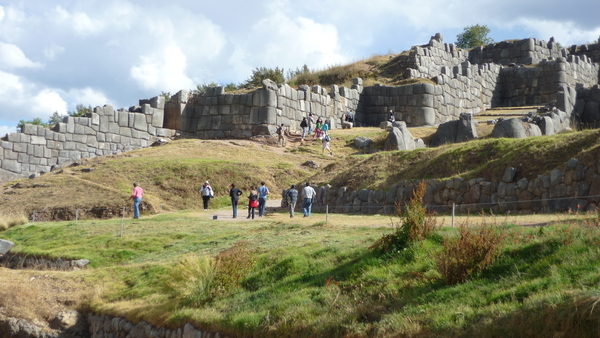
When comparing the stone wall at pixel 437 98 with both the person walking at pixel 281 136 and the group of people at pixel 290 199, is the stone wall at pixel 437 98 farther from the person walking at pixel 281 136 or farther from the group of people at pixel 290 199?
the group of people at pixel 290 199

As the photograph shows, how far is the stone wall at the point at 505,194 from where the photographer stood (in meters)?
15.9

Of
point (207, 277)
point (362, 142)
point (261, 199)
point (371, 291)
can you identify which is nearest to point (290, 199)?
point (261, 199)

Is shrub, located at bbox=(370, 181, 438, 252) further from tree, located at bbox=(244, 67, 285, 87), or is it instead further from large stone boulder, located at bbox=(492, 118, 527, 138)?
tree, located at bbox=(244, 67, 285, 87)

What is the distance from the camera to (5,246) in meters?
19.5

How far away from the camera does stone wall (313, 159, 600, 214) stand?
15891 mm

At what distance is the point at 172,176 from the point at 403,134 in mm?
12155

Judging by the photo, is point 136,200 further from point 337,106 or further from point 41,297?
point 337,106

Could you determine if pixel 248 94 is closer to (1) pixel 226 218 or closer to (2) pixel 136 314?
(1) pixel 226 218

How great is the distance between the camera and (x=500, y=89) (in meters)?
54.7

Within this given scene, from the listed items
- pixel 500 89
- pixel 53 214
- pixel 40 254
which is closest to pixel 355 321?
pixel 40 254

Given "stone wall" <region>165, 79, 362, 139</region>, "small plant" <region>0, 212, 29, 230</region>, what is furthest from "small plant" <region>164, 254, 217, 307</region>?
"stone wall" <region>165, 79, 362, 139</region>

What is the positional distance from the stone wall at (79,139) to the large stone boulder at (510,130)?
864 inches

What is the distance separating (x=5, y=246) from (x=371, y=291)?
1391 cm

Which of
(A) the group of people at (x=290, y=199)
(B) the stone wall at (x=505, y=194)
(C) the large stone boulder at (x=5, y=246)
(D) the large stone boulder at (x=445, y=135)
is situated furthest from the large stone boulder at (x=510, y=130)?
(C) the large stone boulder at (x=5, y=246)
